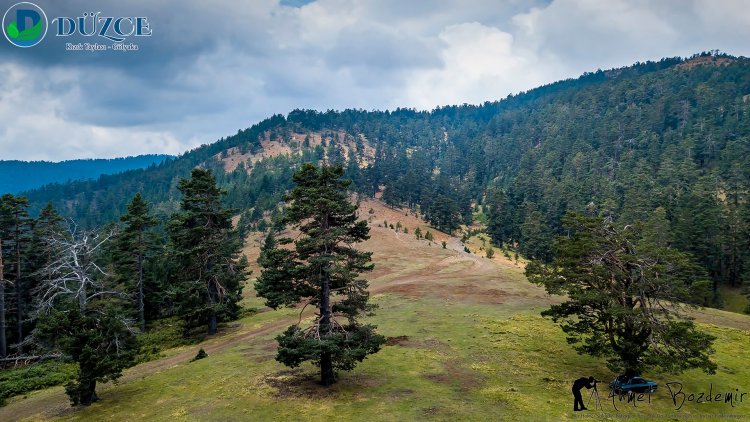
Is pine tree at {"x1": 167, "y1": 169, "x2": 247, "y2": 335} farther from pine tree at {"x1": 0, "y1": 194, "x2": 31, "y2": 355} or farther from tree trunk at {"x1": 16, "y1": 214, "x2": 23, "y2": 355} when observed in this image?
tree trunk at {"x1": 16, "y1": 214, "x2": 23, "y2": 355}

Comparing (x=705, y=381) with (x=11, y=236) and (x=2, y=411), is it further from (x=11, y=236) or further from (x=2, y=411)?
(x=11, y=236)

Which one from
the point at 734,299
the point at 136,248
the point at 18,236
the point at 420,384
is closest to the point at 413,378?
the point at 420,384

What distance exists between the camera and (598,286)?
94.6 ft

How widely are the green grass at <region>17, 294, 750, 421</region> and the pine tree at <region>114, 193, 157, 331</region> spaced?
2020 cm

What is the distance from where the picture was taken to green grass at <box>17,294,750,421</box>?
991 inches

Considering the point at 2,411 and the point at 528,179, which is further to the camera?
the point at 528,179

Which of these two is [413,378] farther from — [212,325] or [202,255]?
[202,255]

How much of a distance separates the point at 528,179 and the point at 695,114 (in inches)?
3491

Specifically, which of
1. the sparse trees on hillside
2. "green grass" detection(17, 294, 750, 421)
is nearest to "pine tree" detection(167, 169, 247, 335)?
"green grass" detection(17, 294, 750, 421)

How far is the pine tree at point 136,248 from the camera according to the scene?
50.2 meters

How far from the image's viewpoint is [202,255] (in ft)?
154

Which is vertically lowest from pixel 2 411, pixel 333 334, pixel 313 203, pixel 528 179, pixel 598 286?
pixel 2 411

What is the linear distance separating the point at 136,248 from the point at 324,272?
3493cm

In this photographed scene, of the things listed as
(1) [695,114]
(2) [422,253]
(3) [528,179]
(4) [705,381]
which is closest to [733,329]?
(4) [705,381]
